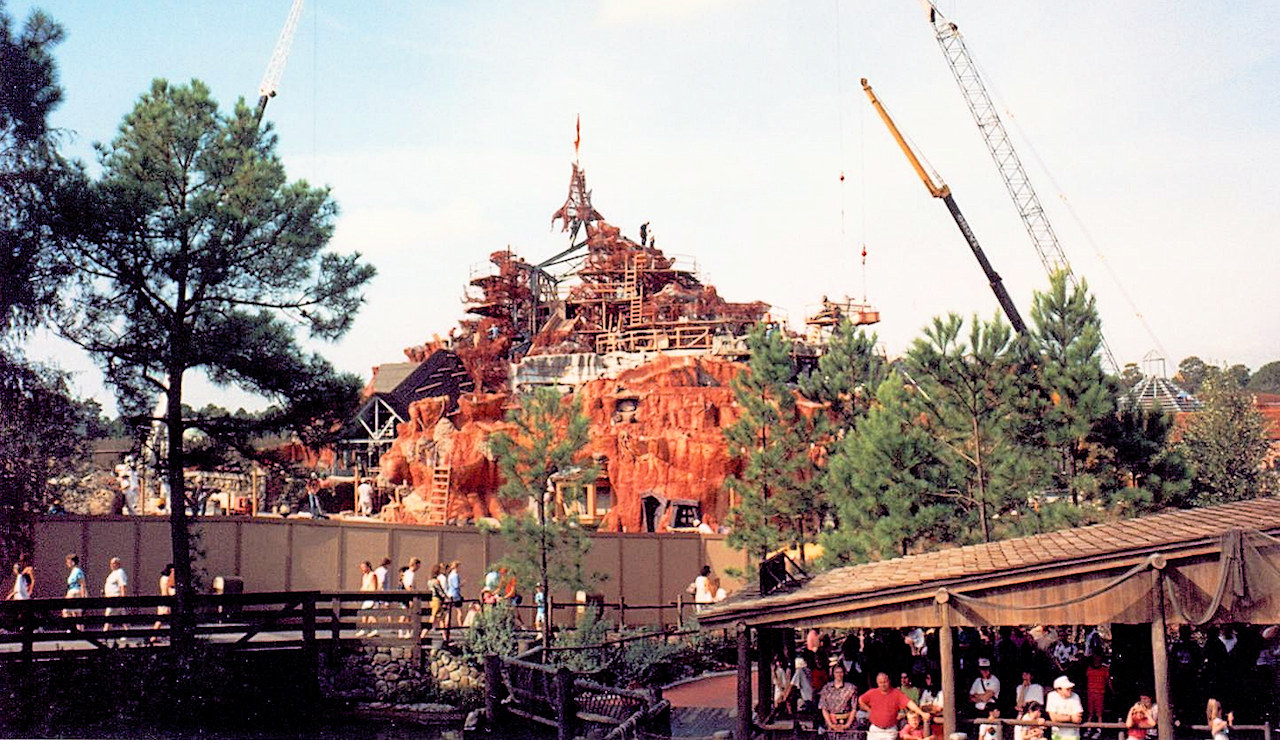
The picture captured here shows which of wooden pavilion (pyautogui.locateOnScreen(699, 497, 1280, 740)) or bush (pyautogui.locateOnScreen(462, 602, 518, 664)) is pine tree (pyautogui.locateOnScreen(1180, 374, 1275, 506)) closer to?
bush (pyautogui.locateOnScreen(462, 602, 518, 664))

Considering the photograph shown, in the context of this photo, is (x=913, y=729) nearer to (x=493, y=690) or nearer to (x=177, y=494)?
(x=493, y=690)

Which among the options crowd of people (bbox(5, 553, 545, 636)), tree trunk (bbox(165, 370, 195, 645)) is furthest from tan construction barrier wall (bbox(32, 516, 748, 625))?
tree trunk (bbox(165, 370, 195, 645))

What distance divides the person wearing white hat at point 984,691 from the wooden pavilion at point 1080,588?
147 centimetres

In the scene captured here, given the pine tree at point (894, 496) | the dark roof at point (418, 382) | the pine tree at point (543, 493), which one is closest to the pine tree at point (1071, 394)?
the pine tree at point (894, 496)

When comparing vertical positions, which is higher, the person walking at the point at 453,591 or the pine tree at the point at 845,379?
the pine tree at the point at 845,379

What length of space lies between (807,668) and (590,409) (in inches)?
1837

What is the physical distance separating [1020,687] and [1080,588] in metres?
2.06

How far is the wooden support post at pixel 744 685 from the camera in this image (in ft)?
51.1

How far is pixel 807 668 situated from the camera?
18.3m

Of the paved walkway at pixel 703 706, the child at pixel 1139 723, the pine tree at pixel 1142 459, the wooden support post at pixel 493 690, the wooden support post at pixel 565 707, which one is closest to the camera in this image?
the child at pixel 1139 723

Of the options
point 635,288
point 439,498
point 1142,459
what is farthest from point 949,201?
point 1142,459

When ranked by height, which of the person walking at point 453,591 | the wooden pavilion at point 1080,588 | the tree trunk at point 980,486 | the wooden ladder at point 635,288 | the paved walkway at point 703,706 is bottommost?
the paved walkway at point 703,706

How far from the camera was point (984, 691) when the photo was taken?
15.6m

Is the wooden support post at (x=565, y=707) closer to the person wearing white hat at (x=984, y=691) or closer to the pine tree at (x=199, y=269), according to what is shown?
the person wearing white hat at (x=984, y=691)
